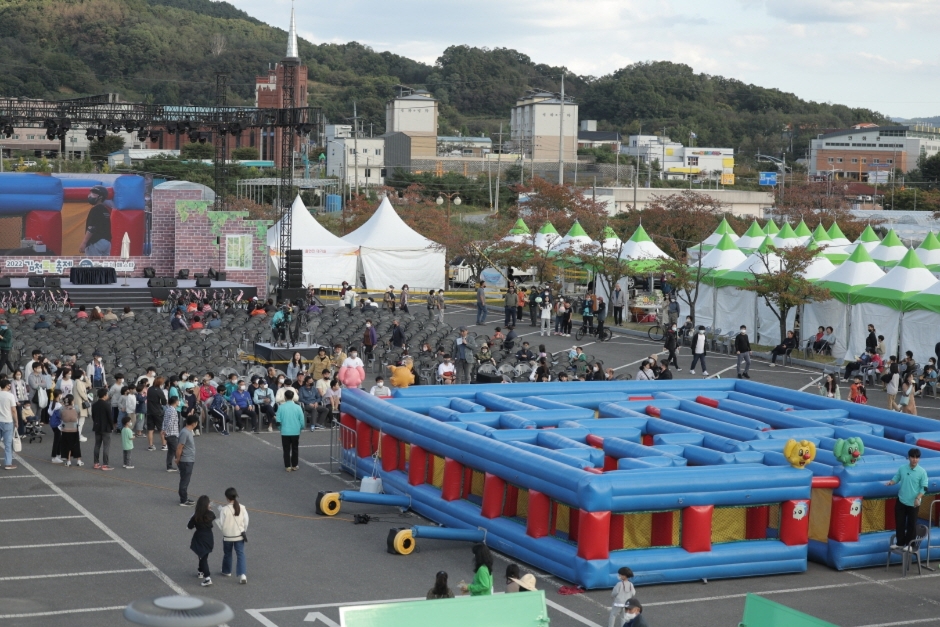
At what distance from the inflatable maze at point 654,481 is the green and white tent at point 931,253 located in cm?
1726

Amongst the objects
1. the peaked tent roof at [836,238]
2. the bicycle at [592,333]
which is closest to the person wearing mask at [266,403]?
the bicycle at [592,333]

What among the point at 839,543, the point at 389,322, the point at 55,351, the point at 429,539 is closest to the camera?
the point at 839,543

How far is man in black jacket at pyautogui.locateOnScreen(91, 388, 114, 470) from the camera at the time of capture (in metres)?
17.6

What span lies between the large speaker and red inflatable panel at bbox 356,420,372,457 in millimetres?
21391

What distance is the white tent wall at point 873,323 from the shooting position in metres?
28.1

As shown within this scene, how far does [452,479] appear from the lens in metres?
14.9

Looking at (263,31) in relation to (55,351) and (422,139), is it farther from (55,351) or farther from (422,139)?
(55,351)

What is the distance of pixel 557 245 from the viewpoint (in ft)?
140

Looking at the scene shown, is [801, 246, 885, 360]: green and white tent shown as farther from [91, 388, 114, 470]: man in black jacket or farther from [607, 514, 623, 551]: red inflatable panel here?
[91, 388, 114, 470]: man in black jacket

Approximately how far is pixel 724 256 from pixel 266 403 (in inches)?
731

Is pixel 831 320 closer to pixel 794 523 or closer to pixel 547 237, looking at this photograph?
pixel 547 237

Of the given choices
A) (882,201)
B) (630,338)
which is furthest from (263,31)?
(630,338)

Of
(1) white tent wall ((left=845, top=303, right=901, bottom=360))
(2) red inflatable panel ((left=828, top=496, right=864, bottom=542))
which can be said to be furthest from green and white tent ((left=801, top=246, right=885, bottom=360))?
(2) red inflatable panel ((left=828, top=496, right=864, bottom=542))

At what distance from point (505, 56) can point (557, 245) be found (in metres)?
125
